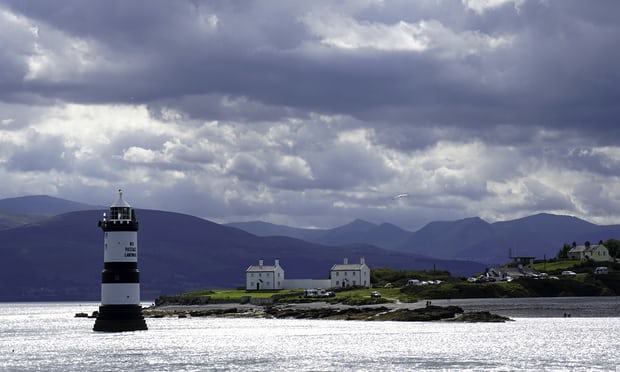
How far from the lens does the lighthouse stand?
97.3 metres

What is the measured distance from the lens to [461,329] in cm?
11675

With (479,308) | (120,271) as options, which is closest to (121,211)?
(120,271)

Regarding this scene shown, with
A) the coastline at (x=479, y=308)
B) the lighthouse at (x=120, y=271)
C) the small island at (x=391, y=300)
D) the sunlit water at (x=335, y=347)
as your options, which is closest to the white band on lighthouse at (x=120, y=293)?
the lighthouse at (x=120, y=271)

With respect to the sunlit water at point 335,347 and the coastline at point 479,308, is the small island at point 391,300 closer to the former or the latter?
the coastline at point 479,308

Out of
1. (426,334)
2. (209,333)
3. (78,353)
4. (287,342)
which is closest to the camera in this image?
(78,353)

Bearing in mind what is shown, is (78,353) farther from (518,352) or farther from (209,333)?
(518,352)

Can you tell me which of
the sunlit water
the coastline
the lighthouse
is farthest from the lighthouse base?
the coastline

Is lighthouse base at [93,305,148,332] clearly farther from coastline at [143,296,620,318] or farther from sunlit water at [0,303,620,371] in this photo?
coastline at [143,296,620,318]

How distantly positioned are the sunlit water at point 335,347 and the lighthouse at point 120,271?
114 inches

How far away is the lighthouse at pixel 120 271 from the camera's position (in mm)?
97312

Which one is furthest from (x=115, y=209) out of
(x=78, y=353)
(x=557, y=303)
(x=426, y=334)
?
(x=557, y=303)

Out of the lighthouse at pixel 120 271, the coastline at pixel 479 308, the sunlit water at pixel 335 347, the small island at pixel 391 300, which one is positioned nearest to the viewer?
the sunlit water at pixel 335 347

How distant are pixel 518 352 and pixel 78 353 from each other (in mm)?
38849

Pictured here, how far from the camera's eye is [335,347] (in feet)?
313
